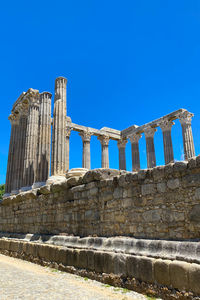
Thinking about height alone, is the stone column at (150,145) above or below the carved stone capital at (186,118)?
below

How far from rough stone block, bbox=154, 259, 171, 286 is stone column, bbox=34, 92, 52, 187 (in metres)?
9.88

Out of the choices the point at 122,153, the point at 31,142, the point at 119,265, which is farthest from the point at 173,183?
the point at 122,153

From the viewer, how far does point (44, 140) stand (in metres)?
14.1

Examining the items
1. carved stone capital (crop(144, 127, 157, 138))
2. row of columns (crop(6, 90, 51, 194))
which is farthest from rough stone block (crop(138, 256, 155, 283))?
carved stone capital (crop(144, 127, 157, 138))

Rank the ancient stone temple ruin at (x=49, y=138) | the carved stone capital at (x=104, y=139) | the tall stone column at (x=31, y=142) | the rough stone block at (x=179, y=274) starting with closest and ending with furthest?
A: the rough stone block at (x=179, y=274) < the ancient stone temple ruin at (x=49, y=138) < the tall stone column at (x=31, y=142) < the carved stone capital at (x=104, y=139)

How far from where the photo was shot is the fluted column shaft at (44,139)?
13430 mm

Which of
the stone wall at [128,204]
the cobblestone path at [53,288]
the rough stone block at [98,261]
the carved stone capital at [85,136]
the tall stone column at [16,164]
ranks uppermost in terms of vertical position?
the carved stone capital at [85,136]

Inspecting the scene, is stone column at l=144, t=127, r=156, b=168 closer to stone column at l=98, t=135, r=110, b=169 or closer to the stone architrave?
stone column at l=98, t=135, r=110, b=169

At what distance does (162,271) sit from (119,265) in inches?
43.9

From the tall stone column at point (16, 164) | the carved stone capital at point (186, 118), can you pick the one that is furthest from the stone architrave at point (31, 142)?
the carved stone capital at point (186, 118)

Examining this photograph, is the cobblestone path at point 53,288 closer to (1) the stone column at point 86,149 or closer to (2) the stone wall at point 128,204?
(2) the stone wall at point 128,204

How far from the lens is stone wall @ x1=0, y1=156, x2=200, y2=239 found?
445 centimetres

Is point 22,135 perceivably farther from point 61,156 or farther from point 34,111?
point 61,156

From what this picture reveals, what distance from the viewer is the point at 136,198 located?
5453 mm
